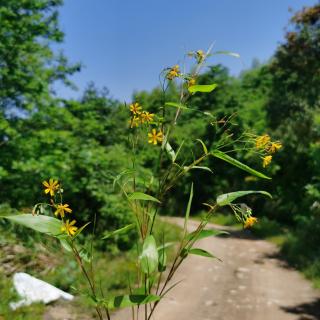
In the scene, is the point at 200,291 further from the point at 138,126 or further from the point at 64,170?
the point at 138,126

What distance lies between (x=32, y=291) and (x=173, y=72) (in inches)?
227

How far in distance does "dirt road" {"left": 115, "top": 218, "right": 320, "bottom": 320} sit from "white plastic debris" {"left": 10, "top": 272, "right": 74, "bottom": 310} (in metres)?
1.03

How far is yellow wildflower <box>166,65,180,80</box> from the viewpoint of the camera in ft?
6.55

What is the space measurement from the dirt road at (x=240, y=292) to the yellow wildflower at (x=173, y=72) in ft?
18.9

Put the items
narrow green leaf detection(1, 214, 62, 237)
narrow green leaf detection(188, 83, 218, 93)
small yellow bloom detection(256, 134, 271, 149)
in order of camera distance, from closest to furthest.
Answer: narrow green leaf detection(1, 214, 62, 237) < narrow green leaf detection(188, 83, 218, 93) < small yellow bloom detection(256, 134, 271, 149)

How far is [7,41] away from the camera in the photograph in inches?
365

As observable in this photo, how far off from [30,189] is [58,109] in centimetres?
186

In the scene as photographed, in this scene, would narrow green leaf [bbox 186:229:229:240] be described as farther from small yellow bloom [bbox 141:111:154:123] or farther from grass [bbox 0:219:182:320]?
grass [bbox 0:219:182:320]

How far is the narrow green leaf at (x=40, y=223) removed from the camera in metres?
1.60

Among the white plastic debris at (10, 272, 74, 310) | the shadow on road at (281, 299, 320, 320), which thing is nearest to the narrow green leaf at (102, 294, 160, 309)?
the white plastic debris at (10, 272, 74, 310)

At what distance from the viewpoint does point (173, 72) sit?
2.00m

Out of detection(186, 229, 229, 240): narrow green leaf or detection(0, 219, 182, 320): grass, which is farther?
detection(0, 219, 182, 320): grass

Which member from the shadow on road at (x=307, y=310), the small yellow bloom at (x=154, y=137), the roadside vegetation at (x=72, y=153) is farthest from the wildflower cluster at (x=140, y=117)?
the shadow on road at (x=307, y=310)

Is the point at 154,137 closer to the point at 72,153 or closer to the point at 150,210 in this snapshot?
the point at 150,210
